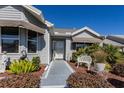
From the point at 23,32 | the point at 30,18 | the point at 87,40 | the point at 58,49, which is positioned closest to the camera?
the point at 23,32

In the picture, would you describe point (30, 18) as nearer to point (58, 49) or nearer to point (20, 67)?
point (20, 67)

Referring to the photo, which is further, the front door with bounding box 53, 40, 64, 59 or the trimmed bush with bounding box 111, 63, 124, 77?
the front door with bounding box 53, 40, 64, 59

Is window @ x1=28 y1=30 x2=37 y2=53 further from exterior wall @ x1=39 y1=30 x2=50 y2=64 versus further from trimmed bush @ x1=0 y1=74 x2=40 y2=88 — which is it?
trimmed bush @ x1=0 y1=74 x2=40 y2=88

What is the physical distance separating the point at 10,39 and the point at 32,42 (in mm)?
2162

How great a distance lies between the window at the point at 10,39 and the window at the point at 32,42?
129 centimetres

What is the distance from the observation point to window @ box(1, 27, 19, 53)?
40.6 feet

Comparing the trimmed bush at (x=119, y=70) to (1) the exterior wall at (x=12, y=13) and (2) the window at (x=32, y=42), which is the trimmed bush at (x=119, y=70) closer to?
(2) the window at (x=32, y=42)

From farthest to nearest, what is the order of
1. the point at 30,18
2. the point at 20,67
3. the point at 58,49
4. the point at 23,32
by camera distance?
the point at 58,49 < the point at 30,18 < the point at 23,32 < the point at 20,67

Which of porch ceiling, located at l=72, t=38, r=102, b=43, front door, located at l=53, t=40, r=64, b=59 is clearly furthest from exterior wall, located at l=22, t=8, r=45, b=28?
porch ceiling, located at l=72, t=38, r=102, b=43

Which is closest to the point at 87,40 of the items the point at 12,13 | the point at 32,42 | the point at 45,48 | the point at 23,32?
the point at 45,48

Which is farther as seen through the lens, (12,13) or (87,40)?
(87,40)

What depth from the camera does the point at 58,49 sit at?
2217 centimetres

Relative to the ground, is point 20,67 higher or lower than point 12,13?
lower

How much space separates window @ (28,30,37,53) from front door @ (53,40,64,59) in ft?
24.3
